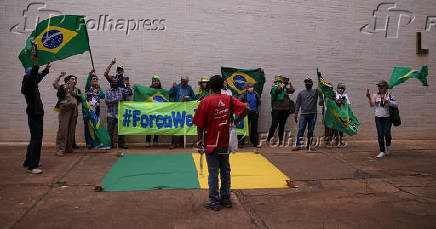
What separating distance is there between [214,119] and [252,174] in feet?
8.14

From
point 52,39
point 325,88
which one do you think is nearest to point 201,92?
point 325,88

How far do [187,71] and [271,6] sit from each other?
3353 millimetres

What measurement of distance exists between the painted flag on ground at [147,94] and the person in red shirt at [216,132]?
5.89 metres

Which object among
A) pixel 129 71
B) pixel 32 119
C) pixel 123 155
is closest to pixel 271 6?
pixel 129 71

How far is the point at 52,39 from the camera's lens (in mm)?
8062

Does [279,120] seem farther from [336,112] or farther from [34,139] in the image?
[34,139]

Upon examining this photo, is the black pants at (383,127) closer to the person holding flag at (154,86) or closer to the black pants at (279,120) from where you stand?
the black pants at (279,120)

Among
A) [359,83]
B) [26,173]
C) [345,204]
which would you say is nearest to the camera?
[345,204]

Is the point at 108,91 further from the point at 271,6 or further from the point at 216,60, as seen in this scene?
the point at 271,6

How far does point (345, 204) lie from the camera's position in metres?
5.48

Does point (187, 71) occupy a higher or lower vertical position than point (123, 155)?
higher

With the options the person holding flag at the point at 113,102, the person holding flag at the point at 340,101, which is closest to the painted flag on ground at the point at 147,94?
the person holding flag at the point at 113,102

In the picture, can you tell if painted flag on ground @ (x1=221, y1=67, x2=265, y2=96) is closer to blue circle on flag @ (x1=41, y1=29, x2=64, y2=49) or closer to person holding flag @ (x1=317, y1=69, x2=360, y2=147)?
person holding flag @ (x1=317, y1=69, x2=360, y2=147)

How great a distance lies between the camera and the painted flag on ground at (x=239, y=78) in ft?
37.0
